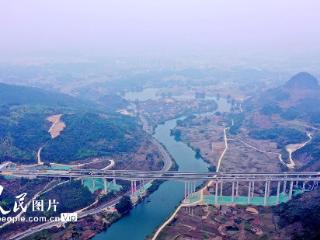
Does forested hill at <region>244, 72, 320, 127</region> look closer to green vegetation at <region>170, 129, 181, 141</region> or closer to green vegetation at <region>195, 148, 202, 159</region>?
green vegetation at <region>170, 129, 181, 141</region>

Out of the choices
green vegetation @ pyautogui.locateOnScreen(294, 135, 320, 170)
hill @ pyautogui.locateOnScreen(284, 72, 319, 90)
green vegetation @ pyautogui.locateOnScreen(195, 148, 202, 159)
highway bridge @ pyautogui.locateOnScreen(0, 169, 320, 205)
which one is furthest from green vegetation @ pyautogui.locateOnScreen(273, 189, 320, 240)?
hill @ pyautogui.locateOnScreen(284, 72, 319, 90)

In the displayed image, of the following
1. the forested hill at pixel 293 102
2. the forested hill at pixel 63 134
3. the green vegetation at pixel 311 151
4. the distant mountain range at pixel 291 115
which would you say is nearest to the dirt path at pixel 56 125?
the forested hill at pixel 63 134

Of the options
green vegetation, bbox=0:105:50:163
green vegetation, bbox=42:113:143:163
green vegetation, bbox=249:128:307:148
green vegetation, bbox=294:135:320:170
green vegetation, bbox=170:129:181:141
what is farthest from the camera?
green vegetation, bbox=170:129:181:141

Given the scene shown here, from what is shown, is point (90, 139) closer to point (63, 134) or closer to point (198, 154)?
point (63, 134)

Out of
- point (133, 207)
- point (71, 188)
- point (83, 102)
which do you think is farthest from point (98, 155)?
point (83, 102)

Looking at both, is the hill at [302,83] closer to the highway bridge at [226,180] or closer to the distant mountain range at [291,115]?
the distant mountain range at [291,115]
